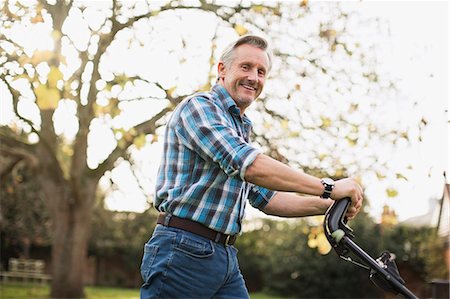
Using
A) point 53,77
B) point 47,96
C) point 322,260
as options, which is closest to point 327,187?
point 47,96

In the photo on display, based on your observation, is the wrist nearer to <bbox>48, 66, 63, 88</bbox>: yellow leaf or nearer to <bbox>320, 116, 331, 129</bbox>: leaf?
<bbox>48, 66, 63, 88</bbox>: yellow leaf

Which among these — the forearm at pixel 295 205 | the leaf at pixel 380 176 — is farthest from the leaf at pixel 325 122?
the forearm at pixel 295 205

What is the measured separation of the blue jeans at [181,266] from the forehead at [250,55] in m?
0.80

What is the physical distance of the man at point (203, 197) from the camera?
9.56 ft

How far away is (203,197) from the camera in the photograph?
120 inches

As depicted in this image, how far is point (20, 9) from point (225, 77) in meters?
4.03

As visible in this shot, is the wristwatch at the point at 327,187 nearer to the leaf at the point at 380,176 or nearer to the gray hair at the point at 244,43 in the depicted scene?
the gray hair at the point at 244,43

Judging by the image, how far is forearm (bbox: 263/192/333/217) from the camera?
3.39 metres

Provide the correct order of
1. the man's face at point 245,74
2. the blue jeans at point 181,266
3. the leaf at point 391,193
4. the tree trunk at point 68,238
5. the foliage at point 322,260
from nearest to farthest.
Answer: the blue jeans at point 181,266, the man's face at point 245,74, the leaf at point 391,193, the tree trunk at point 68,238, the foliage at point 322,260

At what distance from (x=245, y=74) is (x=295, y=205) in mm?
691

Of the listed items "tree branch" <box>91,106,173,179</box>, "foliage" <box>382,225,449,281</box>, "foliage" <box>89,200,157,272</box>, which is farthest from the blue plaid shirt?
"foliage" <box>89,200,157,272</box>

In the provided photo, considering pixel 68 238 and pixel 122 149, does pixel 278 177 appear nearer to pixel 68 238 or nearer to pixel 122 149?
pixel 122 149

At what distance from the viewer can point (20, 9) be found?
6.77m

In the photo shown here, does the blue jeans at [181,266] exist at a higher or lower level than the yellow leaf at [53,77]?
lower
